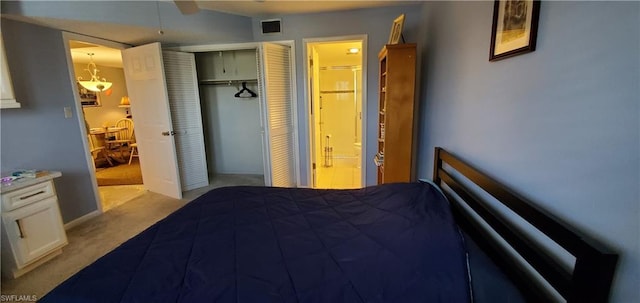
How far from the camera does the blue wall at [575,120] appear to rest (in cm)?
67

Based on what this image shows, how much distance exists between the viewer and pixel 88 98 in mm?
5777

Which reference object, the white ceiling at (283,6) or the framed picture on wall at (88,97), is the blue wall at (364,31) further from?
the framed picture on wall at (88,97)

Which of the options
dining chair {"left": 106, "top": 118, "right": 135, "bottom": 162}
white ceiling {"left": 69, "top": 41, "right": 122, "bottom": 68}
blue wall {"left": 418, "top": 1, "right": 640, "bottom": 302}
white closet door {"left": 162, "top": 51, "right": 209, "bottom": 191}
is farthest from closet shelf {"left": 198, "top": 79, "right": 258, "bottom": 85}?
blue wall {"left": 418, "top": 1, "right": 640, "bottom": 302}

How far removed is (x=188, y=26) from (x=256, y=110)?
5.50 ft

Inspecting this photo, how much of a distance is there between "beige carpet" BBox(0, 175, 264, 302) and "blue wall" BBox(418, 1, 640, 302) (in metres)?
3.06

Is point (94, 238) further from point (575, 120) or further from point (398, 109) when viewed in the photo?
point (575, 120)

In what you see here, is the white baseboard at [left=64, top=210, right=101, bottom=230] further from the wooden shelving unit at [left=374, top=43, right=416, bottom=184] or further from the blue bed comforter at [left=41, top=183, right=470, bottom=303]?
the wooden shelving unit at [left=374, top=43, right=416, bottom=184]

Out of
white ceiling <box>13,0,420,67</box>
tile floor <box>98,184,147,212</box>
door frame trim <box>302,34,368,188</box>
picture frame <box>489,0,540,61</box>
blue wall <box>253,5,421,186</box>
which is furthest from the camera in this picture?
tile floor <box>98,184,147,212</box>

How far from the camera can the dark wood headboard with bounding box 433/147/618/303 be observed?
0.69m

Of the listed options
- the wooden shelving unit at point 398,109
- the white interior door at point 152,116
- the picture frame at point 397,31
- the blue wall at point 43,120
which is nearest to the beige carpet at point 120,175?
the white interior door at point 152,116

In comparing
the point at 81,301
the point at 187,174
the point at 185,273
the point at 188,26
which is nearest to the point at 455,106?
the point at 185,273

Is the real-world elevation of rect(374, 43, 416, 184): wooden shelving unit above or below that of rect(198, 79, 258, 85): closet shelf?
below

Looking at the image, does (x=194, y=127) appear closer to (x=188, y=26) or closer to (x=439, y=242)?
(x=188, y=26)

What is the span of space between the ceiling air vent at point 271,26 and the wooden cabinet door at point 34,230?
274 centimetres
